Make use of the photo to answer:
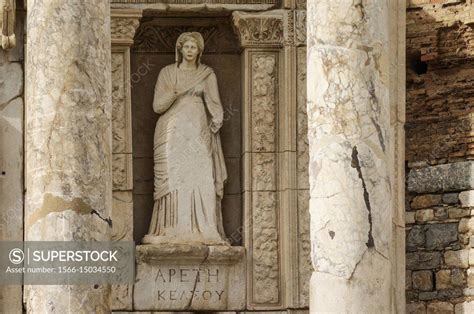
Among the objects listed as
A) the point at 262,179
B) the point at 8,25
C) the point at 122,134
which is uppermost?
the point at 8,25

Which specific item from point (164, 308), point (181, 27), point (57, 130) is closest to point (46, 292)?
point (57, 130)

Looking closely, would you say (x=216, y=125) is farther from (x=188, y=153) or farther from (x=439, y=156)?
(x=439, y=156)

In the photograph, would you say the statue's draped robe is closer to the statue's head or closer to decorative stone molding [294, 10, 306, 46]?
the statue's head

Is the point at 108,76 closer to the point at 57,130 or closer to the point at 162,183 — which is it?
the point at 57,130

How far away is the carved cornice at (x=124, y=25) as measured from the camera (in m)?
21.4

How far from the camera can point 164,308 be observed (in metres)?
21.2

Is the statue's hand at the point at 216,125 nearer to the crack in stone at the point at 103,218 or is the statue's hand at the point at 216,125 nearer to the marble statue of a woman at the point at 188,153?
the marble statue of a woman at the point at 188,153

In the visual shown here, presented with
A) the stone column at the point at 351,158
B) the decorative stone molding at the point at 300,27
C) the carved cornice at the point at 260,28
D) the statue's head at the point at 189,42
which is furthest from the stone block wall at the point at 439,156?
the stone column at the point at 351,158

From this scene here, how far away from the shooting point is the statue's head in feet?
71.1

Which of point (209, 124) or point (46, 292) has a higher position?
point (209, 124)

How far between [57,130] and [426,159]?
508 centimetres

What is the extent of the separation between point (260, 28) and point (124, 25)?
5.11 feet

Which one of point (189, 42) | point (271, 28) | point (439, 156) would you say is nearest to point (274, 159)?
point (271, 28)

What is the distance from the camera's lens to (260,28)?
21.6m
